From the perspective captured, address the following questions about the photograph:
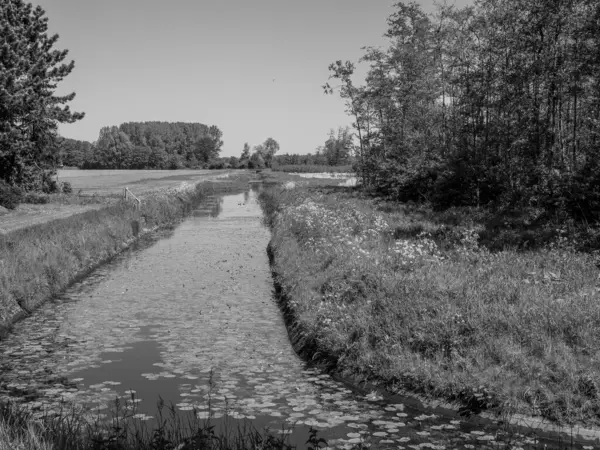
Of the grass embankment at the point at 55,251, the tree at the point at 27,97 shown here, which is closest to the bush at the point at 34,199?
the tree at the point at 27,97

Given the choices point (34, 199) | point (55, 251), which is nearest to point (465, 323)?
point (55, 251)

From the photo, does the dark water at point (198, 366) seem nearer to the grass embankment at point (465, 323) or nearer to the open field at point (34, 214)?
the grass embankment at point (465, 323)

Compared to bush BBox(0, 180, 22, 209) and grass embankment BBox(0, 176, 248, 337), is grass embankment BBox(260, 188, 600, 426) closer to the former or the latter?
grass embankment BBox(0, 176, 248, 337)

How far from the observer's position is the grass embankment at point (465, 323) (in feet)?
30.5

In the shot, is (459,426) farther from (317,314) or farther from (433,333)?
(317,314)

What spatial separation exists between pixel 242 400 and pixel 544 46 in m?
25.2

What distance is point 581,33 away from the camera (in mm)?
25062

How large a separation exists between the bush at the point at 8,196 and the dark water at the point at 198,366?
20173 millimetres

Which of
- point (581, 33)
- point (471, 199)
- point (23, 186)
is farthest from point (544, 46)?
point (23, 186)

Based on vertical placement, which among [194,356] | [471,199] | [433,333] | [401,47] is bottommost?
[194,356]

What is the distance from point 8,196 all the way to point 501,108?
33.8m

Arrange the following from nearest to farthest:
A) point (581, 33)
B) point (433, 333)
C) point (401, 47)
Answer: point (433, 333)
point (581, 33)
point (401, 47)

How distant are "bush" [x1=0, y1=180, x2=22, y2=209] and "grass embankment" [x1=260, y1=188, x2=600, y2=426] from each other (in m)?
28.9

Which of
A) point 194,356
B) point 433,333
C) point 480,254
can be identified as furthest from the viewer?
point 480,254
